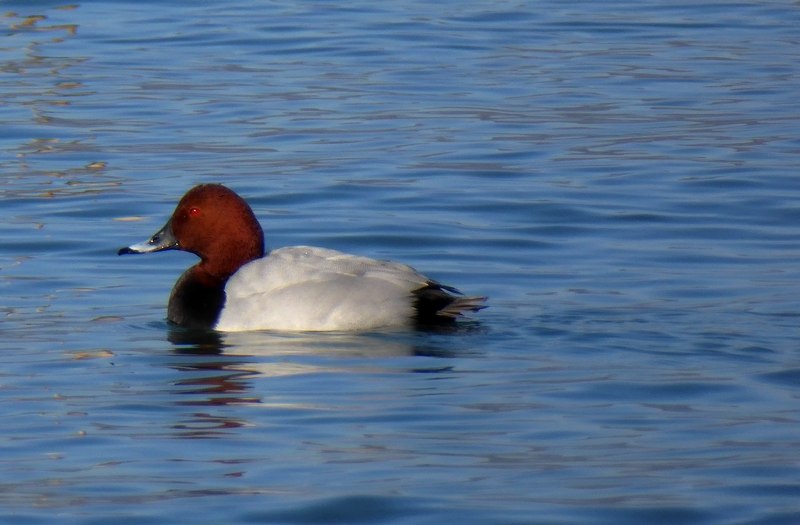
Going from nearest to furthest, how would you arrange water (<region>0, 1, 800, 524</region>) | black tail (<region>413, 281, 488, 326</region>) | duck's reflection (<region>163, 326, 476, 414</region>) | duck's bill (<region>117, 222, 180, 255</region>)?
water (<region>0, 1, 800, 524</region>) < duck's reflection (<region>163, 326, 476, 414</region>) < black tail (<region>413, 281, 488, 326</region>) < duck's bill (<region>117, 222, 180, 255</region>)

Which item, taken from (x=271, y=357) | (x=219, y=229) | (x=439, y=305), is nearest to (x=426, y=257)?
(x=219, y=229)

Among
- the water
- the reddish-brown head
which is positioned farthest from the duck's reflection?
the reddish-brown head

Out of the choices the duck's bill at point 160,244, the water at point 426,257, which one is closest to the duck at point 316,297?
the water at point 426,257

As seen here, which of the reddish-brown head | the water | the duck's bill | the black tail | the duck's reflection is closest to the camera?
the water

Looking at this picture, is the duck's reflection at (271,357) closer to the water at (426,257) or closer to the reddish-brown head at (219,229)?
the water at (426,257)

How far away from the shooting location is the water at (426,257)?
528 centimetres

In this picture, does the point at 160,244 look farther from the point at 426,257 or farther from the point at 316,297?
the point at 426,257

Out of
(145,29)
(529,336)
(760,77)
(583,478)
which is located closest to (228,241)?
(529,336)

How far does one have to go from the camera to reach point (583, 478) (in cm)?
520

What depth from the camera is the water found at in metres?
5.28

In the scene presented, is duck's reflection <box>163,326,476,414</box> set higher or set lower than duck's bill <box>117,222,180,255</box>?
lower

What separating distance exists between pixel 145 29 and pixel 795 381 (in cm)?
1156

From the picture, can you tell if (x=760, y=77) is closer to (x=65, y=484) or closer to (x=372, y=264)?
(x=372, y=264)

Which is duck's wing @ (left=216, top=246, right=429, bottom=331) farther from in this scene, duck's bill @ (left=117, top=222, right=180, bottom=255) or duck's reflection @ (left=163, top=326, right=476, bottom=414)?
duck's bill @ (left=117, top=222, right=180, bottom=255)
